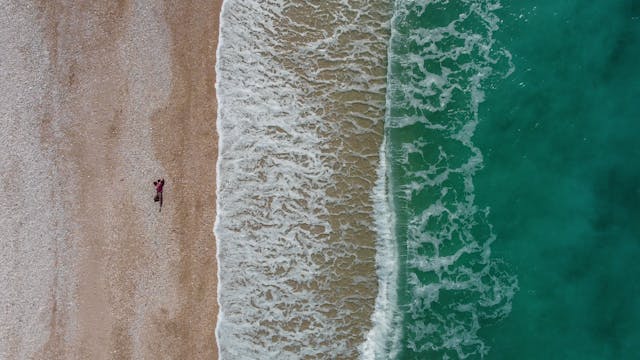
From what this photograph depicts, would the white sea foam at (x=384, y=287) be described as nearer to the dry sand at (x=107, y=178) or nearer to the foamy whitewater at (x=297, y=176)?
the foamy whitewater at (x=297, y=176)

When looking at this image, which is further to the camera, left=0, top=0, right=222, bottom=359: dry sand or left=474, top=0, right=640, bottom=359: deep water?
left=474, top=0, right=640, bottom=359: deep water

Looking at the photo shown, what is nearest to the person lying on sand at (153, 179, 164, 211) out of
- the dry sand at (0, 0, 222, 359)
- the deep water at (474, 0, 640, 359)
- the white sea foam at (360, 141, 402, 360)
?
the dry sand at (0, 0, 222, 359)

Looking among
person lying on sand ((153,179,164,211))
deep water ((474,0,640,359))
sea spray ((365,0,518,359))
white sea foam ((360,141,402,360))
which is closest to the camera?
person lying on sand ((153,179,164,211))

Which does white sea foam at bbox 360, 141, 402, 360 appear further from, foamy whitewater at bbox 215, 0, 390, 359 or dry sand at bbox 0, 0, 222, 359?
dry sand at bbox 0, 0, 222, 359

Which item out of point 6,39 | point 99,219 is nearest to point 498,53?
point 99,219

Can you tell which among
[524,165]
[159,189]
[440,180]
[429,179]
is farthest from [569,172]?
[159,189]

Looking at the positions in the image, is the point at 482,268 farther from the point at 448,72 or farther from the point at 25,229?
the point at 25,229
